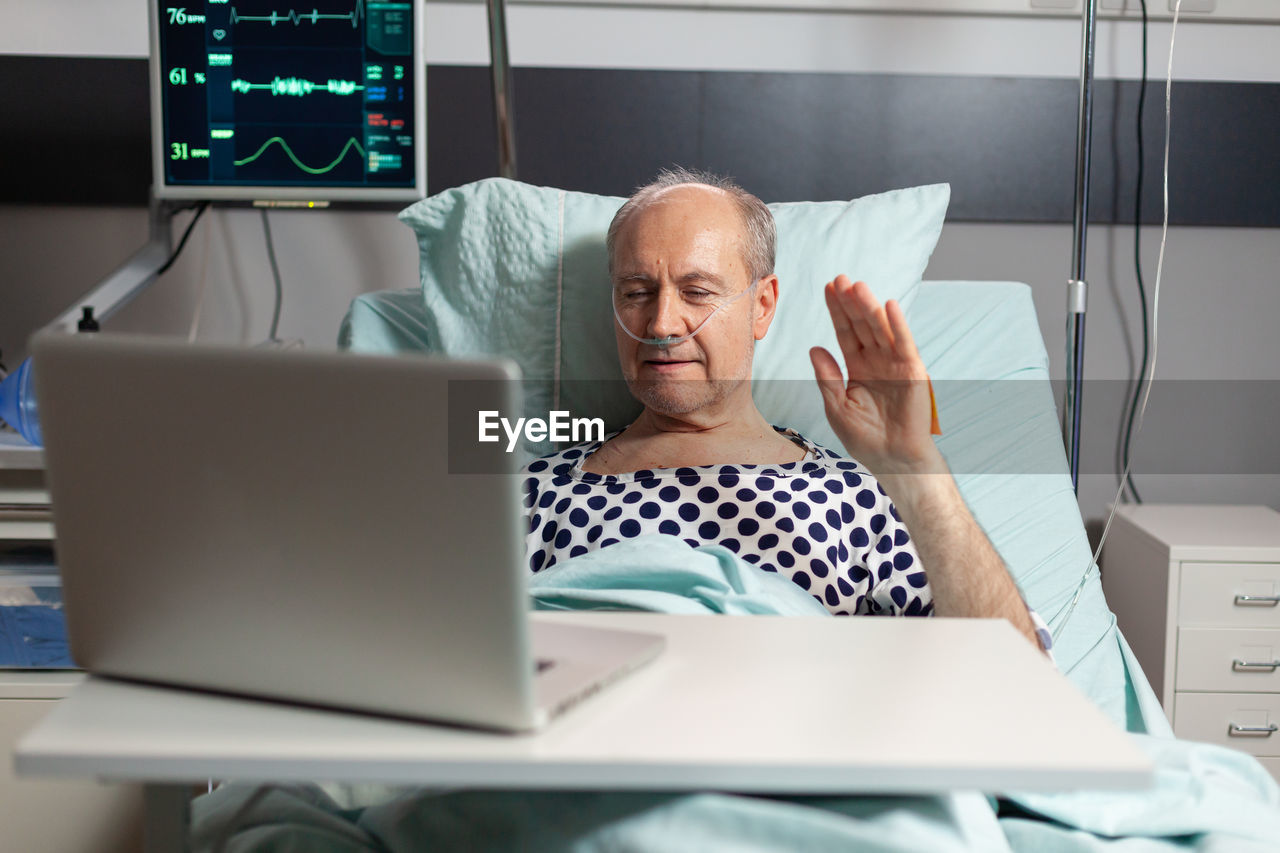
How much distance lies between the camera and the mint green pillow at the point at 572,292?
1.66m

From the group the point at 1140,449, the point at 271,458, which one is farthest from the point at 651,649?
the point at 1140,449

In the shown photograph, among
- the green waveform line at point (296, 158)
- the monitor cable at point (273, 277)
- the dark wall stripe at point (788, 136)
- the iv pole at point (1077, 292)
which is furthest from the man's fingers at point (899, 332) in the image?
the monitor cable at point (273, 277)

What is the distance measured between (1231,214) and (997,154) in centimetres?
48

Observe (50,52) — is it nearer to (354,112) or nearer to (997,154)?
(354,112)

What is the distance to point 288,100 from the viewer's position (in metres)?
1.77

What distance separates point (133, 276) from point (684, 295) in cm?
101

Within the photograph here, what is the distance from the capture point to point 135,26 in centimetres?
214

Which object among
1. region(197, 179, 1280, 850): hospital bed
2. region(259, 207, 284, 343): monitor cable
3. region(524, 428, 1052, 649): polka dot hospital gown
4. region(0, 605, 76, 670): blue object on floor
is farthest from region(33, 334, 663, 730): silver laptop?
region(259, 207, 284, 343): monitor cable

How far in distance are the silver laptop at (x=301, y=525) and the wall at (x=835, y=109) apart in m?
1.66

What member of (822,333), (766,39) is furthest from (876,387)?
(766,39)

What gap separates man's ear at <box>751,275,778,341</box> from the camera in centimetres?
150

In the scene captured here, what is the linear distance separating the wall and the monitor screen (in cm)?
42

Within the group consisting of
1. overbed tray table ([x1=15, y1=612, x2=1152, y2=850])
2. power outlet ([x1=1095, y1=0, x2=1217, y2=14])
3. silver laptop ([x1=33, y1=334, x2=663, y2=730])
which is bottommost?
overbed tray table ([x1=15, y1=612, x2=1152, y2=850])

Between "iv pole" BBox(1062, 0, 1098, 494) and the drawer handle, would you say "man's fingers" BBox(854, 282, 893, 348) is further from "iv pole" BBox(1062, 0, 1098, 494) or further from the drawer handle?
the drawer handle
